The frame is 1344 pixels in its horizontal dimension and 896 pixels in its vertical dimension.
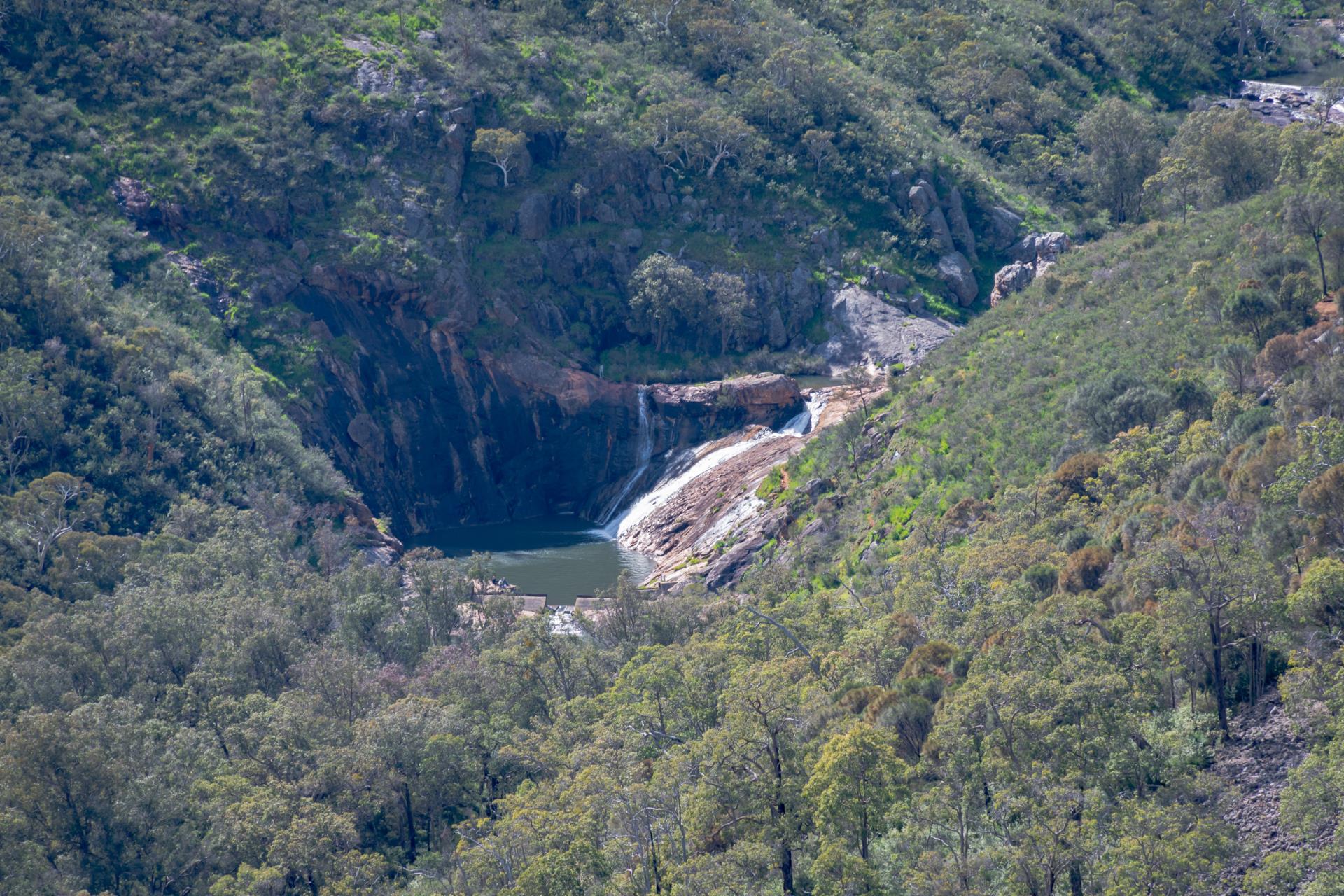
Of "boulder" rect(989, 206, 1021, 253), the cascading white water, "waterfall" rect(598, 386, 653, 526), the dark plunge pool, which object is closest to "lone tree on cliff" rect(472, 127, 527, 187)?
"waterfall" rect(598, 386, 653, 526)

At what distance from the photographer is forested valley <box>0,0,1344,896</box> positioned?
32969 mm

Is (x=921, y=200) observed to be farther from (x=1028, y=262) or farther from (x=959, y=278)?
(x=1028, y=262)

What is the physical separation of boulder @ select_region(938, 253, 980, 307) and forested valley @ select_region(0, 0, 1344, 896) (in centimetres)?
35

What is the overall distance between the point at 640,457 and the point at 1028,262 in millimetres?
35044

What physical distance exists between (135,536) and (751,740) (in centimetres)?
4677

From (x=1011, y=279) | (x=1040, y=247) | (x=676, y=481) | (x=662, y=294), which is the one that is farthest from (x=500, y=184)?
(x=1040, y=247)

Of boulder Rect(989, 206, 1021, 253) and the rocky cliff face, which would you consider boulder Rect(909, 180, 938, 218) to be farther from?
the rocky cliff face

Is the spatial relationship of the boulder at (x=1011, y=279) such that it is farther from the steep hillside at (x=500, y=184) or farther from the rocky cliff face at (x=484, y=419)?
the rocky cliff face at (x=484, y=419)

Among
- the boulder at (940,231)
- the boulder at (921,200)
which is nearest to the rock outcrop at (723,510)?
the boulder at (940,231)

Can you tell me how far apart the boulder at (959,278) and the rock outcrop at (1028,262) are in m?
1.65

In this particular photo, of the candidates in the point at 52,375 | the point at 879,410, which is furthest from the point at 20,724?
the point at 879,410

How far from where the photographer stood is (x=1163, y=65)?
133 meters

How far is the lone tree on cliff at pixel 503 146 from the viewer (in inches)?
4104

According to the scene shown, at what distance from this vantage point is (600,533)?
91562 millimetres
